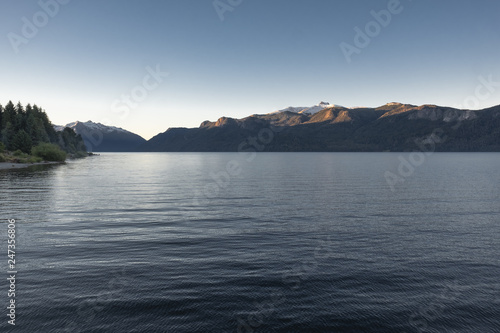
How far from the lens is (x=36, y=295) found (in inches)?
608

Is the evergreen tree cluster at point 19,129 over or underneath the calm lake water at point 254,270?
over

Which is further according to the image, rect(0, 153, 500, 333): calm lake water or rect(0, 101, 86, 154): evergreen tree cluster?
rect(0, 101, 86, 154): evergreen tree cluster

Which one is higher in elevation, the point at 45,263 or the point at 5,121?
the point at 5,121

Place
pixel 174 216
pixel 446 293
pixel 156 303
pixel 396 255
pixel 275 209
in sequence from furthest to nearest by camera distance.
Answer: pixel 275 209, pixel 174 216, pixel 396 255, pixel 446 293, pixel 156 303

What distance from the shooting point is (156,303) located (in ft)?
48.5

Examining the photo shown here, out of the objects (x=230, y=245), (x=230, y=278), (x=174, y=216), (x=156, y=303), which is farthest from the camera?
(x=174, y=216)

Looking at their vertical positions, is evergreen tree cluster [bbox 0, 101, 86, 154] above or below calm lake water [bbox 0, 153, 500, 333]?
above

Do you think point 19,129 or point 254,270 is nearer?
point 254,270

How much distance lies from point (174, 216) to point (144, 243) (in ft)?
36.4

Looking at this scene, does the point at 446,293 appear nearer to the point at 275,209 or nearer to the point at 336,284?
the point at 336,284

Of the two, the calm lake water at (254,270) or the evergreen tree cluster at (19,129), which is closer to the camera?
the calm lake water at (254,270)

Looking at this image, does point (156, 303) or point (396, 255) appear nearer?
point (156, 303)

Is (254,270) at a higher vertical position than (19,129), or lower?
lower

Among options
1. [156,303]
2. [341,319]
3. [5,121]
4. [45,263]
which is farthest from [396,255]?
[5,121]
